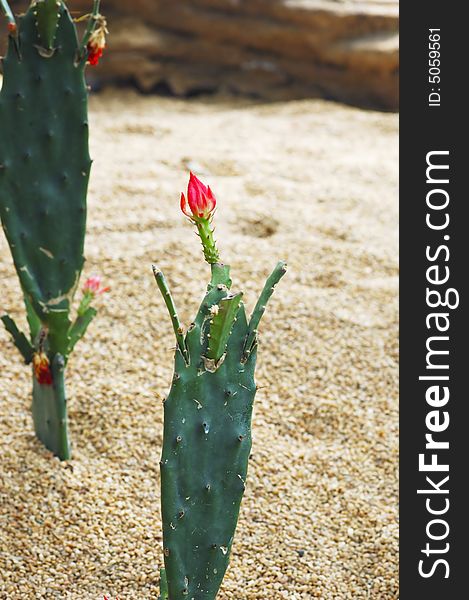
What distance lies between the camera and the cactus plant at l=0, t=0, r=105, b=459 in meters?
1.66

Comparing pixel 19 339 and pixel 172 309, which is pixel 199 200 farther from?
pixel 19 339

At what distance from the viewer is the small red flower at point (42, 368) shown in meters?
1.78

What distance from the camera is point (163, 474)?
120 centimetres

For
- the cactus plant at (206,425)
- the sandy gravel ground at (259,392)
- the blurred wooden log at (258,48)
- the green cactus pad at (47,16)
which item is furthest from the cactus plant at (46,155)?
the blurred wooden log at (258,48)

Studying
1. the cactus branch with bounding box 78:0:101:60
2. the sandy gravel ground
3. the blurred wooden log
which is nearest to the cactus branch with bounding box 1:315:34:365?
the sandy gravel ground

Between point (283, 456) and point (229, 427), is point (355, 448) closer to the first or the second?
point (283, 456)

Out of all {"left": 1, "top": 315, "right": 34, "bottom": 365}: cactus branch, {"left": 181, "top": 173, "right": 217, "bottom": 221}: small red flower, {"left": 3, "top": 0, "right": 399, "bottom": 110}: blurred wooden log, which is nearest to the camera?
{"left": 181, "top": 173, "right": 217, "bottom": 221}: small red flower

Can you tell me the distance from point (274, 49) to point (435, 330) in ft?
9.35

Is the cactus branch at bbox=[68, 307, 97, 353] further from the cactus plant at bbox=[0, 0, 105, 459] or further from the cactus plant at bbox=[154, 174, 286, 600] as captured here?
the cactus plant at bbox=[154, 174, 286, 600]

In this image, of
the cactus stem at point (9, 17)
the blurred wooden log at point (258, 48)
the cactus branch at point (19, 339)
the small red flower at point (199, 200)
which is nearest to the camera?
the small red flower at point (199, 200)

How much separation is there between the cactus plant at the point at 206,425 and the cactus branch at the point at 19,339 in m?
0.64

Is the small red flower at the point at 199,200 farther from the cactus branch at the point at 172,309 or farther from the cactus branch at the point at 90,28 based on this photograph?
the cactus branch at the point at 90,28

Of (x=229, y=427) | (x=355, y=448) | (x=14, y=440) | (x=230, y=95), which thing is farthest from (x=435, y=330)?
(x=230, y=95)

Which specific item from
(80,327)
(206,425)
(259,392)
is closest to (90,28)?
(80,327)
